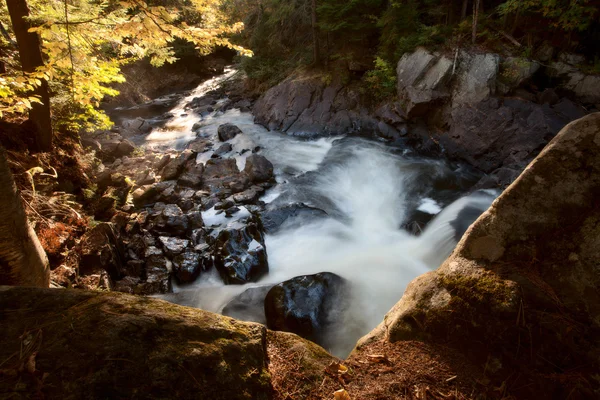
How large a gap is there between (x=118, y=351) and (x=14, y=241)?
1794mm

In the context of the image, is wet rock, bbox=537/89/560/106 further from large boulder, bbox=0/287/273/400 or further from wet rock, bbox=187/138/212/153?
wet rock, bbox=187/138/212/153

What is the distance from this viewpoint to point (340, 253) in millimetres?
7387

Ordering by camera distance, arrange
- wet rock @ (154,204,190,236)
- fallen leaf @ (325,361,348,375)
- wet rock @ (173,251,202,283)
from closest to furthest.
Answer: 1. fallen leaf @ (325,361,348,375)
2. wet rock @ (173,251,202,283)
3. wet rock @ (154,204,190,236)

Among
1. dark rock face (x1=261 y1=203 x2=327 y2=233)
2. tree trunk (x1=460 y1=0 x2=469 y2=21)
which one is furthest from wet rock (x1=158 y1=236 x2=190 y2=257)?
tree trunk (x1=460 y1=0 x2=469 y2=21)

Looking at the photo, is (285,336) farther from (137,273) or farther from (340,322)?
(137,273)

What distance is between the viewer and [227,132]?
579 inches

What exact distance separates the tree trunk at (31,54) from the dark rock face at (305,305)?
509 cm

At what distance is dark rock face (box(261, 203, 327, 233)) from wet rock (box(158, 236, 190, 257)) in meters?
2.25

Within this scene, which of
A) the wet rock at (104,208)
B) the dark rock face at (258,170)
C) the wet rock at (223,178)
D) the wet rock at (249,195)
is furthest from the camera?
the dark rock face at (258,170)

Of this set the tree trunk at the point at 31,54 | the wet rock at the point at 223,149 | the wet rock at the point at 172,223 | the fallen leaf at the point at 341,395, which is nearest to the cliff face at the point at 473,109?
the wet rock at the point at 223,149

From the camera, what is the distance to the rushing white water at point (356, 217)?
5.94 m

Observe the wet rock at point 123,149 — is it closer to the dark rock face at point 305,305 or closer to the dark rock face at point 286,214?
the dark rock face at point 286,214

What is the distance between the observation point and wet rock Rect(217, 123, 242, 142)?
47.9 feet

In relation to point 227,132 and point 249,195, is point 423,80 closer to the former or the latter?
point 249,195
